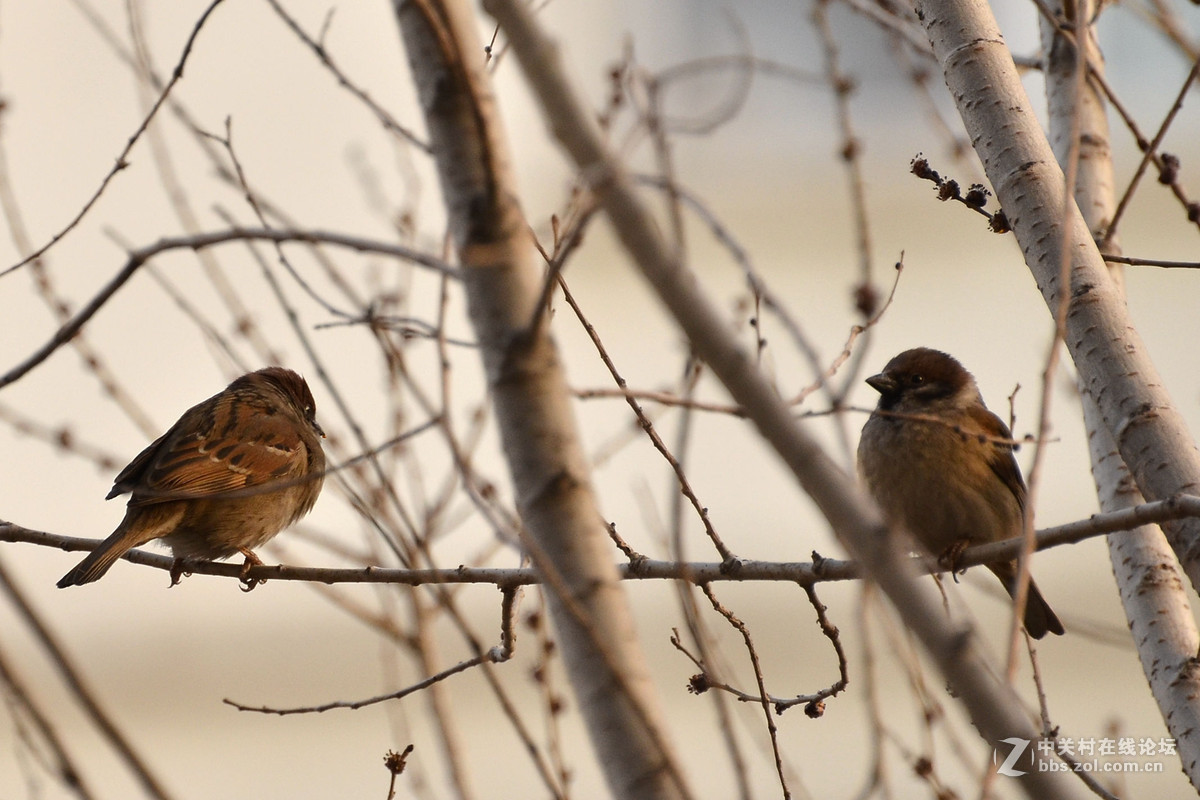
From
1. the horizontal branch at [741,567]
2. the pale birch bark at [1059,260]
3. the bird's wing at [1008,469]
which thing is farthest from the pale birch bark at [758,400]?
the bird's wing at [1008,469]

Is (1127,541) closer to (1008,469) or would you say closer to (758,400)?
(1008,469)

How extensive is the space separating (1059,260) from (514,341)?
172cm

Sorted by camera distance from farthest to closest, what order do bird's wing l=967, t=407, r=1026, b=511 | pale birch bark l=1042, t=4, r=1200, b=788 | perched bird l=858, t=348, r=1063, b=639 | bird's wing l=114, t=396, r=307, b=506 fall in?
bird's wing l=114, t=396, r=307, b=506 → bird's wing l=967, t=407, r=1026, b=511 → perched bird l=858, t=348, r=1063, b=639 → pale birch bark l=1042, t=4, r=1200, b=788

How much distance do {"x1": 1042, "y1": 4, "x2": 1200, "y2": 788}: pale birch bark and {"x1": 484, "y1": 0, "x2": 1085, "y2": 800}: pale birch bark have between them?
1071 mm

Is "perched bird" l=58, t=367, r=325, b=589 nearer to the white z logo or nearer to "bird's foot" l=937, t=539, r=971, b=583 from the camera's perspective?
"bird's foot" l=937, t=539, r=971, b=583

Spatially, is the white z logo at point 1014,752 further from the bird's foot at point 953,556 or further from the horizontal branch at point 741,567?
the bird's foot at point 953,556

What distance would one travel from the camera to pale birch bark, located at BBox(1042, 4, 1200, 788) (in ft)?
9.48

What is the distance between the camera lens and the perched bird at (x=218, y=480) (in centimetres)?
459

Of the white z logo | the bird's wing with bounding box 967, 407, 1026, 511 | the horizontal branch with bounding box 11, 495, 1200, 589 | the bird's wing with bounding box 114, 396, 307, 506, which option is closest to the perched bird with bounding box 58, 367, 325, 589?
the bird's wing with bounding box 114, 396, 307, 506

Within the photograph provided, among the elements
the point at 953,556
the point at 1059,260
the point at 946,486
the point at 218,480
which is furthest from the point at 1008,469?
the point at 218,480

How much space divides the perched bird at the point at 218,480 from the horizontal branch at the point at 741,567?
413 mm

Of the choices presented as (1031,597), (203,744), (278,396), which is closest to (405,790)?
(203,744)

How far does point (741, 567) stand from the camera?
10.2 feet

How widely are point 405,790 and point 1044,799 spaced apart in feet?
22.5
